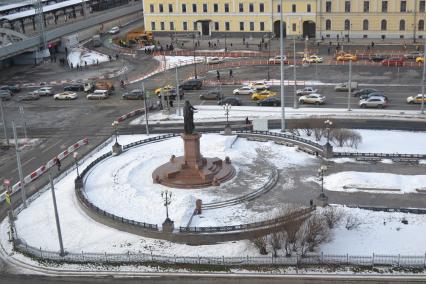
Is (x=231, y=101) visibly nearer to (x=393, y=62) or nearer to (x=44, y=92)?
(x=44, y=92)

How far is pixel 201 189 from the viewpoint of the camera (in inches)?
1729

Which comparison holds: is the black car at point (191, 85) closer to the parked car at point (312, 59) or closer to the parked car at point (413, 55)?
the parked car at point (312, 59)

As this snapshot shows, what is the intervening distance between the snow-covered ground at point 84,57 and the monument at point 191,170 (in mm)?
56424

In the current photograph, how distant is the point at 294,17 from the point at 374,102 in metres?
42.0

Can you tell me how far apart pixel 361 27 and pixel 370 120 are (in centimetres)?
4393

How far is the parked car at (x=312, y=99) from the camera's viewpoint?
221ft

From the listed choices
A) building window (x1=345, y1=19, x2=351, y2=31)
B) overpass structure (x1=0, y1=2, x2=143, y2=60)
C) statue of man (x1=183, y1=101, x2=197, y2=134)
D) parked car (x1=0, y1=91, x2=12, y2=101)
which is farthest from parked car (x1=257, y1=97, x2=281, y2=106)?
overpass structure (x1=0, y1=2, x2=143, y2=60)

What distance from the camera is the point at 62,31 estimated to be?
110m

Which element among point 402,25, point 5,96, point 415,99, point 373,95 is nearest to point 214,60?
point 5,96

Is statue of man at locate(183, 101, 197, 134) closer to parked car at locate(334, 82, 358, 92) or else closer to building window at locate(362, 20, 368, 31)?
parked car at locate(334, 82, 358, 92)

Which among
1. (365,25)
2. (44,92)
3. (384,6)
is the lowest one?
(44,92)

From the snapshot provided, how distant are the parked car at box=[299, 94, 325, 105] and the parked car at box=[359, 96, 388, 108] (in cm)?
437

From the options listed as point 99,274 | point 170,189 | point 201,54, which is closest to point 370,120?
point 170,189

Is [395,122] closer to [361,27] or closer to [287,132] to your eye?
[287,132]
